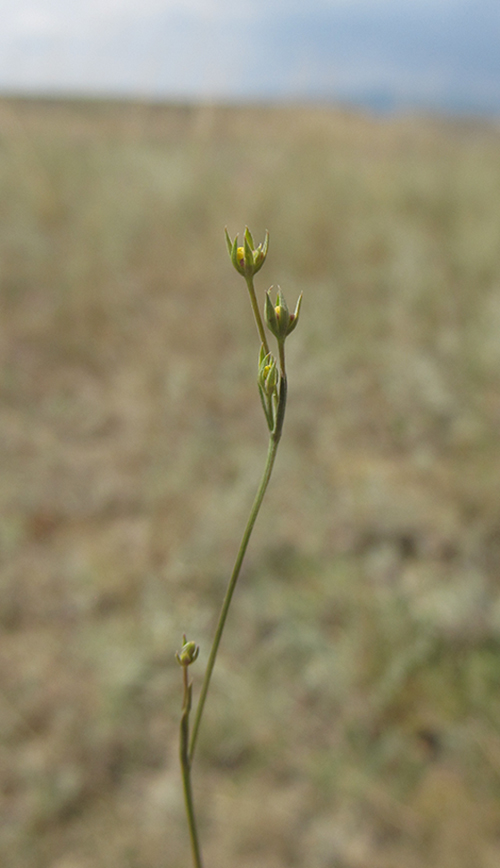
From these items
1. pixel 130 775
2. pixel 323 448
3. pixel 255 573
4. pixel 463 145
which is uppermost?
pixel 463 145

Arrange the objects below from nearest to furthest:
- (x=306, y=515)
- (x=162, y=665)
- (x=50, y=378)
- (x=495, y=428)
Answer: (x=162, y=665) < (x=306, y=515) < (x=495, y=428) < (x=50, y=378)

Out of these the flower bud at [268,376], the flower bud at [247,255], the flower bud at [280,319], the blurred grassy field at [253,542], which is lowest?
the blurred grassy field at [253,542]

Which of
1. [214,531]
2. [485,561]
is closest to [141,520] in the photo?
[214,531]

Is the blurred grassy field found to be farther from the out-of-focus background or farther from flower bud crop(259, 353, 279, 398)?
flower bud crop(259, 353, 279, 398)

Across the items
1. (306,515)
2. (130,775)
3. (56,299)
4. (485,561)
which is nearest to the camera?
(130,775)

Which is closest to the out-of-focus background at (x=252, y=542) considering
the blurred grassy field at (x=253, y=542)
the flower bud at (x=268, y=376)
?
the blurred grassy field at (x=253, y=542)

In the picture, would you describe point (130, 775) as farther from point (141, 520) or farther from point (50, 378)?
point (50, 378)

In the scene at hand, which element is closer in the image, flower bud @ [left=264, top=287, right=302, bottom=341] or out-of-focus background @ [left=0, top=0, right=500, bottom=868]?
flower bud @ [left=264, top=287, right=302, bottom=341]

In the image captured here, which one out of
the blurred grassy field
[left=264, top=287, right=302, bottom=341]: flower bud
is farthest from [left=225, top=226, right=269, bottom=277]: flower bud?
the blurred grassy field

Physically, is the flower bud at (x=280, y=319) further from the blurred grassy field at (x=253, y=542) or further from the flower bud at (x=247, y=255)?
the blurred grassy field at (x=253, y=542)
